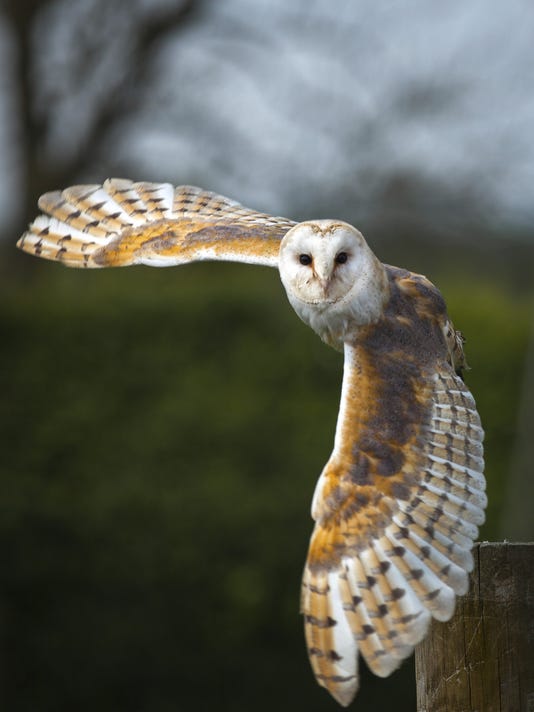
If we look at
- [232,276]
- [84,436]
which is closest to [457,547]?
[84,436]

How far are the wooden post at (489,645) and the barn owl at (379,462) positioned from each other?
0.07 metres

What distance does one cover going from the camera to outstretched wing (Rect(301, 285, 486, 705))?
280 cm

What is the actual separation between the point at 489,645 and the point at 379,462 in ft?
1.78

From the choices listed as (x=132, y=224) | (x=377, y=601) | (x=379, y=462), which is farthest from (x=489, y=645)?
(x=132, y=224)

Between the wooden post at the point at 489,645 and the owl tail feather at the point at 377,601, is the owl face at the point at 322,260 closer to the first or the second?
the owl tail feather at the point at 377,601

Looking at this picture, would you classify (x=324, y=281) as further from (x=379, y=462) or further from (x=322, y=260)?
(x=379, y=462)

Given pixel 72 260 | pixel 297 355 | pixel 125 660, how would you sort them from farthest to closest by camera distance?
pixel 297 355
pixel 125 660
pixel 72 260

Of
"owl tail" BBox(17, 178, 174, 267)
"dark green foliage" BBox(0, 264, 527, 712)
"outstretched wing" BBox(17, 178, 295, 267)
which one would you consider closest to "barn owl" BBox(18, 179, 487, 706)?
"outstretched wing" BBox(17, 178, 295, 267)

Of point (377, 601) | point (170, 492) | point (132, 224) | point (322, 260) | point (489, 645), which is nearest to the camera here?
point (489, 645)

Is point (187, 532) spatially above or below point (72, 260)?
below

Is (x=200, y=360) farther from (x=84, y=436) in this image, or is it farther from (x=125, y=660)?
(x=125, y=660)

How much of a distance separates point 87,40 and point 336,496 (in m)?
7.87

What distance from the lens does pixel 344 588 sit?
9.55 feet

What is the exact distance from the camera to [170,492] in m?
6.31
